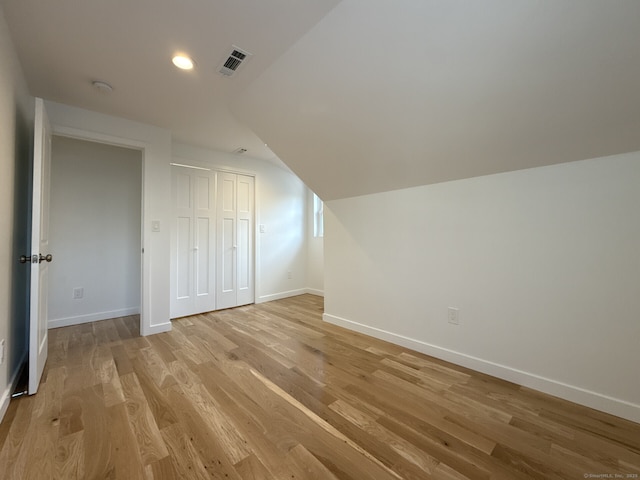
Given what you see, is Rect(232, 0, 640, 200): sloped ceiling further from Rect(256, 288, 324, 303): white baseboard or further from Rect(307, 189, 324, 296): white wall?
Rect(256, 288, 324, 303): white baseboard

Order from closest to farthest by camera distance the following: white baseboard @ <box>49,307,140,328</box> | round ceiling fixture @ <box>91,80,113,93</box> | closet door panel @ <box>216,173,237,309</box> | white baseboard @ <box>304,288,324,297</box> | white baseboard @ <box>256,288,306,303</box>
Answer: round ceiling fixture @ <box>91,80,113,93</box> → white baseboard @ <box>49,307,140,328</box> → closet door panel @ <box>216,173,237,309</box> → white baseboard @ <box>256,288,306,303</box> → white baseboard @ <box>304,288,324,297</box>

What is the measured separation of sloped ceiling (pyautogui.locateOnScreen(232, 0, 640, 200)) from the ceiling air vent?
7.6 inches

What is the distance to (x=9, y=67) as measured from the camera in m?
1.58

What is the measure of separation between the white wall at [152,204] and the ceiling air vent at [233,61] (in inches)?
54.4

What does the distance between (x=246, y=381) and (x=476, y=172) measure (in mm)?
2260

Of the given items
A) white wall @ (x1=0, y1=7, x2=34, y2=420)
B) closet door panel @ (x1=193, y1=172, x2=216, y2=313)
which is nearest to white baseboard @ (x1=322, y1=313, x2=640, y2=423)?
closet door panel @ (x1=193, y1=172, x2=216, y2=313)

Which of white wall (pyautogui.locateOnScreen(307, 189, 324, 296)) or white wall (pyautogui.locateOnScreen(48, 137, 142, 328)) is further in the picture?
white wall (pyautogui.locateOnScreen(307, 189, 324, 296))

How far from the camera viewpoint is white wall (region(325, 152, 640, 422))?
1480mm

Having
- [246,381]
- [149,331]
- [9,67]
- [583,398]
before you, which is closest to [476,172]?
[583,398]

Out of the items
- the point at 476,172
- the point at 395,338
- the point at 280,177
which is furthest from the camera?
the point at 280,177

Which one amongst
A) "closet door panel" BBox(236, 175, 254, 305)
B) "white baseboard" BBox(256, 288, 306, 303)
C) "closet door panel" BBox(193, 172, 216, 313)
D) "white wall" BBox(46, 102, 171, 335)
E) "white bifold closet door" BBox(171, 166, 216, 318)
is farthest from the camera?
"white baseboard" BBox(256, 288, 306, 303)

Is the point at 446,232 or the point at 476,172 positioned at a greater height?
the point at 476,172

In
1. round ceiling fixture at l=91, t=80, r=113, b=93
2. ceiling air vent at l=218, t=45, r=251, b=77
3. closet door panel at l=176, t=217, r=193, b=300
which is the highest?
ceiling air vent at l=218, t=45, r=251, b=77

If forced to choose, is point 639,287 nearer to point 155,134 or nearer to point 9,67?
point 9,67
